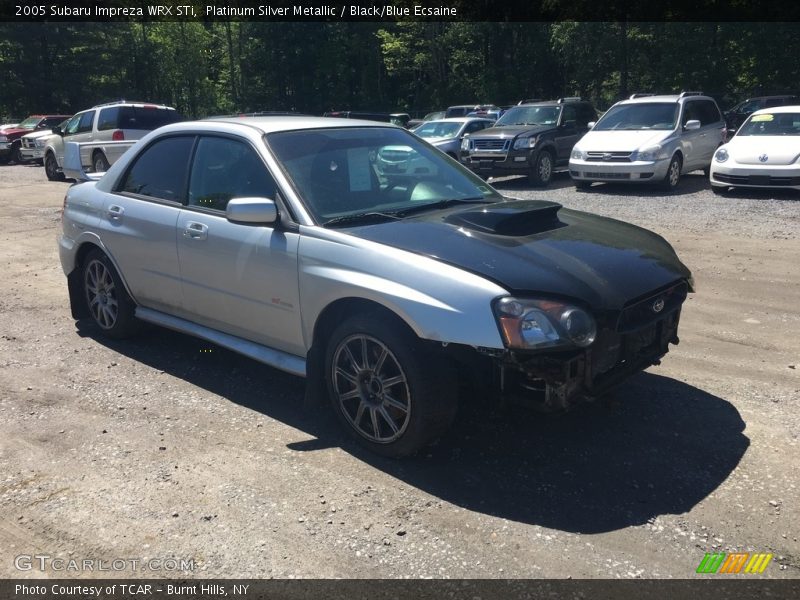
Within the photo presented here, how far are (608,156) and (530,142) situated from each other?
7.06ft

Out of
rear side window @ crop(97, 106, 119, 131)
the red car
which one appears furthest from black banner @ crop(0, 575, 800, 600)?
the red car

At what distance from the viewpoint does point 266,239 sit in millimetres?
4301

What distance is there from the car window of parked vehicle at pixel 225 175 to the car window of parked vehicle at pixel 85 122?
52.1ft

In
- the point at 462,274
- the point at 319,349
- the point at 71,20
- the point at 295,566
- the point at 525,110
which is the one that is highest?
the point at 71,20

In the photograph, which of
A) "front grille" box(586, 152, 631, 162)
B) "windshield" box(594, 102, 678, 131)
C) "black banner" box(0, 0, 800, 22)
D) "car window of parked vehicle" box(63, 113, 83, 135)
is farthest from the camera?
"black banner" box(0, 0, 800, 22)

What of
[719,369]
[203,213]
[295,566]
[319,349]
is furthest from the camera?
[719,369]

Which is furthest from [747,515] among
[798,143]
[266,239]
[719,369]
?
[798,143]

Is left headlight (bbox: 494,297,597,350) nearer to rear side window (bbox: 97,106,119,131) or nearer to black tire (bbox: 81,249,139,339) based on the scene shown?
black tire (bbox: 81,249,139,339)

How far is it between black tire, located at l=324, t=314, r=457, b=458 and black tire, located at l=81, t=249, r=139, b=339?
2301 mm

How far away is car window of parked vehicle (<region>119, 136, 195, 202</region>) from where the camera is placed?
5.10 metres

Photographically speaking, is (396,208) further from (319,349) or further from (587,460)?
(587,460)

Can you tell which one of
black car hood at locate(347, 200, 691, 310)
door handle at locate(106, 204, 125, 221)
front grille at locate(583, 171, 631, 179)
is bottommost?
front grille at locate(583, 171, 631, 179)

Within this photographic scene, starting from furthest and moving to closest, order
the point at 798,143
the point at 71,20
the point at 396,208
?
the point at 71,20
the point at 798,143
the point at 396,208

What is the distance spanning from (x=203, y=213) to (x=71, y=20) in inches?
1810
